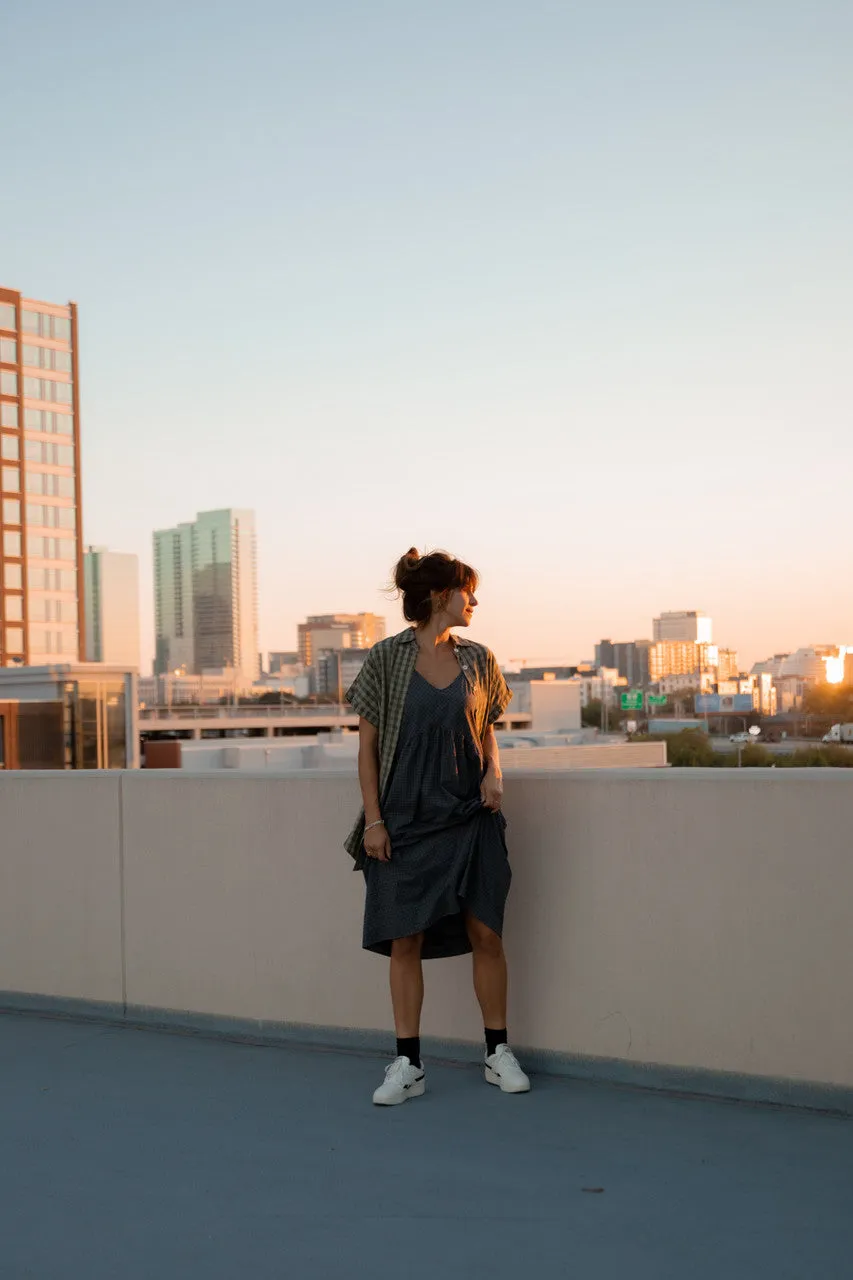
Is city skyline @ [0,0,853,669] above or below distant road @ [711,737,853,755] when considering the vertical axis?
above

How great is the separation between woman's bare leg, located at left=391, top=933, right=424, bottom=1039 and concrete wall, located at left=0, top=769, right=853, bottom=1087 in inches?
15.4

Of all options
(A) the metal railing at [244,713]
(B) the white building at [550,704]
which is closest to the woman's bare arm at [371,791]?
(A) the metal railing at [244,713]

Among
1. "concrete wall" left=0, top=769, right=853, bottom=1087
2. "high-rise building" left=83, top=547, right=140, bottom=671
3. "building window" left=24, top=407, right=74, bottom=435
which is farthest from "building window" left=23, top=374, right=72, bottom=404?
"concrete wall" left=0, top=769, right=853, bottom=1087

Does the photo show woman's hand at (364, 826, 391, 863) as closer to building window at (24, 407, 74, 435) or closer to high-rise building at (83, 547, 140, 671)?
building window at (24, 407, 74, 435)

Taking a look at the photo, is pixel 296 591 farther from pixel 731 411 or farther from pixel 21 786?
pixel 21 786

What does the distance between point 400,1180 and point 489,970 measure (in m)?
0.91

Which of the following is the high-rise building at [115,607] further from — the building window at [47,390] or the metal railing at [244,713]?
the metal railing at [244,713]

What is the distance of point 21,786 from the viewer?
5.49m

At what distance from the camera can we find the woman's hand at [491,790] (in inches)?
157

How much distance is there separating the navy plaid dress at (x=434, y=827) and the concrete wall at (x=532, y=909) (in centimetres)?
33

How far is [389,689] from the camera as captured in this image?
4.05m

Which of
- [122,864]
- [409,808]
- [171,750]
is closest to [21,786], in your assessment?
[122,864]

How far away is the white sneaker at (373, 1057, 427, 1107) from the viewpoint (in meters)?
3.89

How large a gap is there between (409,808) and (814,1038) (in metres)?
1.34
